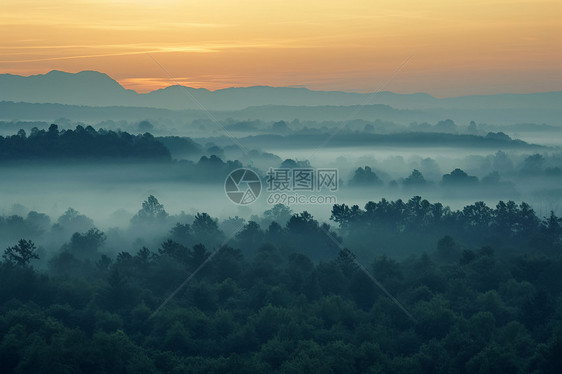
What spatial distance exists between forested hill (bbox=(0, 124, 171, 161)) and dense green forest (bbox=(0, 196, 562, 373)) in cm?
8163

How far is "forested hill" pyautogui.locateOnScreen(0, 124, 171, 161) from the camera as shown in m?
152

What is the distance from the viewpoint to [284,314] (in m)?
49.1

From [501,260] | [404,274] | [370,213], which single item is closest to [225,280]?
[404,274]

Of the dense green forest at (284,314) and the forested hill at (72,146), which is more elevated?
the forested hill at (72,146)

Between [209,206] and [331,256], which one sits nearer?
[331,256]

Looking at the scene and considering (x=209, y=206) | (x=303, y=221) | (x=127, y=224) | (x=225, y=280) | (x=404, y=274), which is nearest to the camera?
(x=225, y=280)

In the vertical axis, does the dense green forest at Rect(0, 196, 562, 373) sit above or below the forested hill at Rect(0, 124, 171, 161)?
below

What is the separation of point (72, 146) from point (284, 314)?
11286 centimetres

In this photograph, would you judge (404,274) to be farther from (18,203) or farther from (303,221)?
(18,203)

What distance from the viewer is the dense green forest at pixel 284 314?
4159 cm

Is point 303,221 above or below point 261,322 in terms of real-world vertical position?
above

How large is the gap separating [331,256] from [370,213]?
52.4 ft

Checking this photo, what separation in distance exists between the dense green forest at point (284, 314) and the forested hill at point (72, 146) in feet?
268

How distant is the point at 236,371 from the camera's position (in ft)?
131
